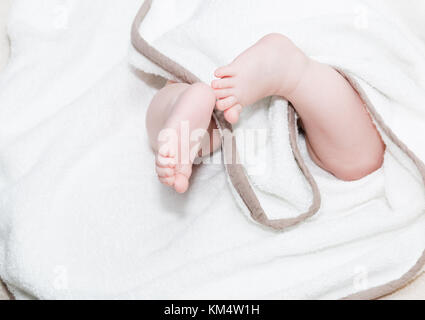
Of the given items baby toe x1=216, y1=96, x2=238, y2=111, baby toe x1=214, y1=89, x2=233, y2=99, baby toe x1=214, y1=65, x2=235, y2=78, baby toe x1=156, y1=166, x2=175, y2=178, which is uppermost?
baby toe x1=214, y1=65, x2=235, y2=78

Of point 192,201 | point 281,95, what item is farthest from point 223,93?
point 192,201

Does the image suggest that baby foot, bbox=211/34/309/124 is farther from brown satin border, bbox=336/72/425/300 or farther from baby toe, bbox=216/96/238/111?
brown satin border, bbox=336/72/425/300

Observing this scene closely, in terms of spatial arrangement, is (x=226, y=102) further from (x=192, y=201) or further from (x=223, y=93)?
(x=192, y=201)

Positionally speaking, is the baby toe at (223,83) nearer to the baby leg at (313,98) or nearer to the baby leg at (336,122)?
the baby leg at (313,98)

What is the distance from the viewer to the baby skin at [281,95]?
2.64ft

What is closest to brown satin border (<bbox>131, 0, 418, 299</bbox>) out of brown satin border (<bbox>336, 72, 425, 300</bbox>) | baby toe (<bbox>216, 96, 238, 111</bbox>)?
brown satin border (<bbox>336, 72, 425, 300</bbox>)

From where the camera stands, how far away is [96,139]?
3.47 feet

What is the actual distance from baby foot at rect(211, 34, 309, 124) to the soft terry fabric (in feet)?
0.22

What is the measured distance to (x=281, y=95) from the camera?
35.9 inches

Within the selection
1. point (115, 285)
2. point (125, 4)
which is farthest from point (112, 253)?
point (125, 4)

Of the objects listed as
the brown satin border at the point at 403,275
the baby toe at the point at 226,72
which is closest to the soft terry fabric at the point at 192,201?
the brown satin border at the point at 403,275

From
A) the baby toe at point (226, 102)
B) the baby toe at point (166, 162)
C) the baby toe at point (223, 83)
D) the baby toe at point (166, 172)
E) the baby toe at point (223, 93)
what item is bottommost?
the baby toe at point (166, 172)

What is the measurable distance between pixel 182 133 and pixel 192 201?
10.7 inches

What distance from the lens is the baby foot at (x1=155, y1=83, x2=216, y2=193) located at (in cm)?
79
